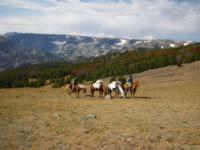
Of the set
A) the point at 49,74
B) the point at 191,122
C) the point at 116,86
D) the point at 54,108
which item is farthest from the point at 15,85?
the point at 191,122

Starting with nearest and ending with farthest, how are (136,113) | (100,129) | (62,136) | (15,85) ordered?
(62,136) < (100,129) < (136,113) < (15,85)

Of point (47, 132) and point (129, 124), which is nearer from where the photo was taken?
point (47, 132)

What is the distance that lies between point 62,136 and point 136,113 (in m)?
9.24

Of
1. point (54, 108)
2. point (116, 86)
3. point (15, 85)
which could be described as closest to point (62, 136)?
point (54, 108)

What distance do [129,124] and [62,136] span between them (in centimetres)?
463

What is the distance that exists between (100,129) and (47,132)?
273 cm

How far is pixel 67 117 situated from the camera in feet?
78.2

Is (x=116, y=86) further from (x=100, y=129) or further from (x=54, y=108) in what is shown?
(x=100, y=129)

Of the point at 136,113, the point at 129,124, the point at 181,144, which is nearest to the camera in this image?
the point at 181,144

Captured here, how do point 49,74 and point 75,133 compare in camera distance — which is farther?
point 49,74

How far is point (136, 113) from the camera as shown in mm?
26234

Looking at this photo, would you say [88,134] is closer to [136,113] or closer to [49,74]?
[136,113]

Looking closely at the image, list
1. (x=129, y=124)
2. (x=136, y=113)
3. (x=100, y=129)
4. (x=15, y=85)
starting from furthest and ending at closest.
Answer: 1. (x=15, y=85)
2. (x=136, y=113)
3. (x=129, y=124)
4. (x=100, y=129)

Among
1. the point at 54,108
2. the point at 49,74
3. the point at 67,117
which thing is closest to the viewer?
the point at 67,117
